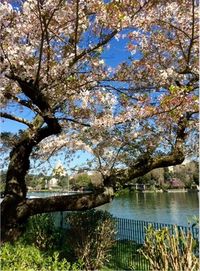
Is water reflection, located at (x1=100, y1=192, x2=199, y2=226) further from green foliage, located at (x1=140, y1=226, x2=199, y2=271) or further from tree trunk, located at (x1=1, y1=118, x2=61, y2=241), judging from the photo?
green foliage, located at (x1=140, y1=226, x2=199, y2=271)

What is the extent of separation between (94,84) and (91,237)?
4572 mm

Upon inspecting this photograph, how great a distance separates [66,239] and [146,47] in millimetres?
6473

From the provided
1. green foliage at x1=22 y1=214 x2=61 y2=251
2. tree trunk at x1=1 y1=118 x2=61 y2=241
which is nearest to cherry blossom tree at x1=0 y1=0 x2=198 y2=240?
tree trunk at x1=1 y1=118 x2=61 y2=241

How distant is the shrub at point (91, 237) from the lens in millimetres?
9898

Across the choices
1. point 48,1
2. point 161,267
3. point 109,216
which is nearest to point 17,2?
point 48,1

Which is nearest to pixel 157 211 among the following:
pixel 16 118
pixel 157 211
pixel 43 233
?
pixel 157 211

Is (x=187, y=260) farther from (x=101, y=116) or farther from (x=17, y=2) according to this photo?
(x=17, y=2)

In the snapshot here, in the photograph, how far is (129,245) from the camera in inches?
474

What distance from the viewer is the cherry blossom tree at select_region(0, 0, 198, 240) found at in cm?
706

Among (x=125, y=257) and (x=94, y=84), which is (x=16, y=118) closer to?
(x=94, y=84)

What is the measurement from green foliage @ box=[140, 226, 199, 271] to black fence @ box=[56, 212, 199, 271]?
4249mm

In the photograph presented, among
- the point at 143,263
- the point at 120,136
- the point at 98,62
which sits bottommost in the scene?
the point at 143,263

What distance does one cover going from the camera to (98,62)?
838 centimetres

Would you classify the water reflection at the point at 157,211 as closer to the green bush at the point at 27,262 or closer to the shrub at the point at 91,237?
the shrub at the point at 91,237
